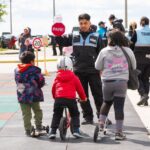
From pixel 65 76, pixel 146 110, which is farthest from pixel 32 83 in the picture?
pixel 146 110

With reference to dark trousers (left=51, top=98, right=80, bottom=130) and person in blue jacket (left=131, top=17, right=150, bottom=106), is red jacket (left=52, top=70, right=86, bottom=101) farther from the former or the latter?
person in blue jacket (left=131, top=17, right=150, bottom=106)

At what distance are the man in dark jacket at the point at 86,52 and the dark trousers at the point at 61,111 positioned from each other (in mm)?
1234

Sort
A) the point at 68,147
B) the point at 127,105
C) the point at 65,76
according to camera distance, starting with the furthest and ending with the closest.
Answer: the point at 127,105, the point at 65,76, the point at 68,147

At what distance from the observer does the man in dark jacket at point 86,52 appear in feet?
35.6

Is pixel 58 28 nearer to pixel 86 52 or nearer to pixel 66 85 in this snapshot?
pixel 86 52

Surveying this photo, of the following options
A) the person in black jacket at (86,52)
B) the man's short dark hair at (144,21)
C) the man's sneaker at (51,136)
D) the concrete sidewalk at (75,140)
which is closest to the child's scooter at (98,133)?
the concrete sidewalk at (75,140)

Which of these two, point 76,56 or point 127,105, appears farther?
point 127,105

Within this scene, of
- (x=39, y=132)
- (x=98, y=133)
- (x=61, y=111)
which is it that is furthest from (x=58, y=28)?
(x=98, y=133)

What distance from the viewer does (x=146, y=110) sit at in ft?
42.2

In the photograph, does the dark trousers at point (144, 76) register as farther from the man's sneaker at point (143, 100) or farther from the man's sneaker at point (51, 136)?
the man's sneaker at point (51, 136)

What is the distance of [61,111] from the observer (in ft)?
32.2

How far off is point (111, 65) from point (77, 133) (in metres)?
1.17

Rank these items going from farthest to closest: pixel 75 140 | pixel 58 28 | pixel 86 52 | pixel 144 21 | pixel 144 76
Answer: pixel 58 28
pixel 144 76
pixel 144 21
pixel 86 52
pixel 75 140

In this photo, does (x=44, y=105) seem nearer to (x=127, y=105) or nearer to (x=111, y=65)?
(x=127, y=105)
